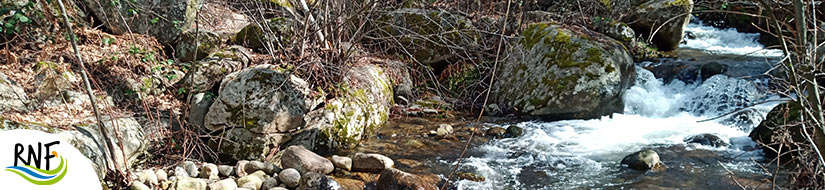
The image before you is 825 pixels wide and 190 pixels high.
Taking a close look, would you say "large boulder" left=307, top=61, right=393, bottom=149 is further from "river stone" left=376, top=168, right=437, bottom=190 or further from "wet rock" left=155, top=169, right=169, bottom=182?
"wet rock" left=155, top=169, right=169, bottom=182

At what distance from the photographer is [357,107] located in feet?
20.1

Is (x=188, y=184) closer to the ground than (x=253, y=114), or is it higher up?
closer to the ground

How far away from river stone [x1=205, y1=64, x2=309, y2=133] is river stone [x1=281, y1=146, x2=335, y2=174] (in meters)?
0.38

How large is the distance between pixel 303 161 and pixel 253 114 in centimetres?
74

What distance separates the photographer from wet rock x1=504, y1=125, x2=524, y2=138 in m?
6.44

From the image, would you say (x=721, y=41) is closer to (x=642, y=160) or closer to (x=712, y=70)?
(x=712, y=70)

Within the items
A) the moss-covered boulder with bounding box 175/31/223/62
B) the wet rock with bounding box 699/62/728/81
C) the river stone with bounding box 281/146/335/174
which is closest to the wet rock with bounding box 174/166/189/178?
the river stone with bounding box 281/146/335/174

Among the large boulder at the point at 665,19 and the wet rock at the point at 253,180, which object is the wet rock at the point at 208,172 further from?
the large boulder at the point at 665,19

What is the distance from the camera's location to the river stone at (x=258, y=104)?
16.8 feet

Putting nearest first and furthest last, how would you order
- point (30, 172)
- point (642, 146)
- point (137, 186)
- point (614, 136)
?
1. point (30, 172)
2. point (137, 186)
3. point (642, 146)
4. point (614, 136)

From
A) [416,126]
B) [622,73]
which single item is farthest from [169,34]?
[622,73]

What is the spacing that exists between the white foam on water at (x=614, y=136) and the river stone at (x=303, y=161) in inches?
47.5

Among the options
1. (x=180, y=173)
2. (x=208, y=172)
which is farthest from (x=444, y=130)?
(x=180, y=173)

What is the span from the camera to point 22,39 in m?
5.36
